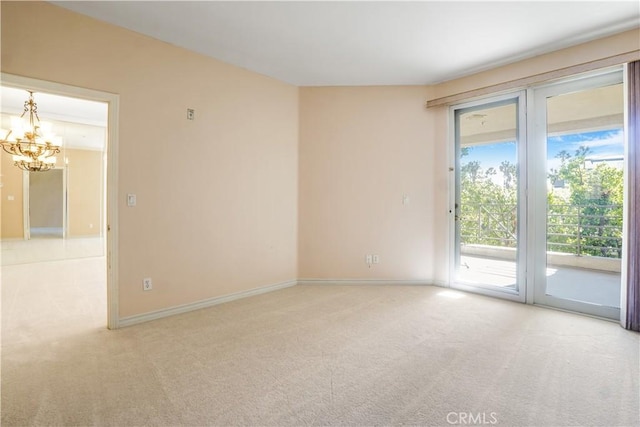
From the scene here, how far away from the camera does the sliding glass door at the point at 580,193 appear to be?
307 centimetres

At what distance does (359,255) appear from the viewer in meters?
4.43

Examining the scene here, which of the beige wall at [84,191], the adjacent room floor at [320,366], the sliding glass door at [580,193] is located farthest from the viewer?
the beige wall at [84,191]

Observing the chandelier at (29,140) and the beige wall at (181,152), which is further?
the chandelier at (29,140)

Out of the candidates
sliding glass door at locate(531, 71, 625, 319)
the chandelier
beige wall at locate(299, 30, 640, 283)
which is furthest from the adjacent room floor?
the chandelier

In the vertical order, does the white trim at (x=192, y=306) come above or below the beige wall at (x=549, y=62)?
below

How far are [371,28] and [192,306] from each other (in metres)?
3.42

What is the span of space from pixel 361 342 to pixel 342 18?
2.85 metres

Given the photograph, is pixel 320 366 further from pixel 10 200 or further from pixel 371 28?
pixel 10 200

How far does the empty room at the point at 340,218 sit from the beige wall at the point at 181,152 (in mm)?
21

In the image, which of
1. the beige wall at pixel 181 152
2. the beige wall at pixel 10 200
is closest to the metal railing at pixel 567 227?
the beige wall at pixel 181 152

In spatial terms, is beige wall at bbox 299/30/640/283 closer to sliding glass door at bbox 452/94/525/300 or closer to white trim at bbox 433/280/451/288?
white trim at bbox 433/280/451/288

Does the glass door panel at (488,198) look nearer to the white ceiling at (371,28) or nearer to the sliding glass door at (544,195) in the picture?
the sliding glass door at (544,195)

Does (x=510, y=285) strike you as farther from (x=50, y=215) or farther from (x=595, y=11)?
(x=50, y=215)

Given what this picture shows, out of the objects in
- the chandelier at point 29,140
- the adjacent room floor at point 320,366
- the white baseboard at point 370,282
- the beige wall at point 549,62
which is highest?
the beige wall at point 549,62
